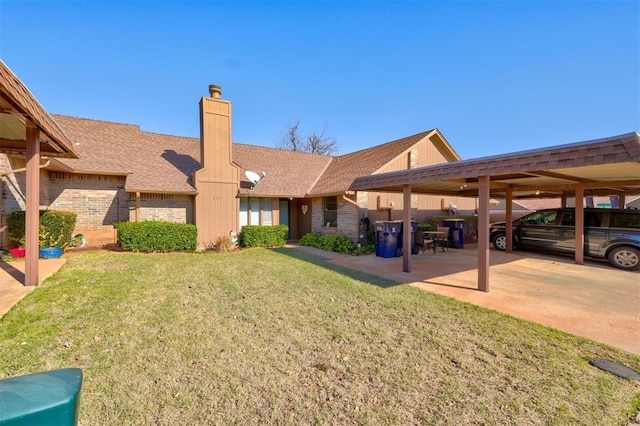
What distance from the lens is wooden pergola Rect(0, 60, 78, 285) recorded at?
420 centimetres

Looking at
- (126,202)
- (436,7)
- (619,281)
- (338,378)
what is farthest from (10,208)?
(619,281)

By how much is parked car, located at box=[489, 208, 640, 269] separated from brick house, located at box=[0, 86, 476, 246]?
470cm

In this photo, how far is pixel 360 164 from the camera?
14.8 meters

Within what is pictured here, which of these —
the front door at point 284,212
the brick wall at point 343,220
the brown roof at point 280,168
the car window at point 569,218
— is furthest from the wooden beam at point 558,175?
the front door at point 284,212

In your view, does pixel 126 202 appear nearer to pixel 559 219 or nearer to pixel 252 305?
pixel 252 305

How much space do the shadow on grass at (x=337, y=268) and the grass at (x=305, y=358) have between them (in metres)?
0.82

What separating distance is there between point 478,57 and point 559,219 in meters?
6.63

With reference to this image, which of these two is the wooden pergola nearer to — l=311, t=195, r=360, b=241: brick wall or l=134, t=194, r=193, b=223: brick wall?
l=134, t=194, r=193, b=223: brick wall

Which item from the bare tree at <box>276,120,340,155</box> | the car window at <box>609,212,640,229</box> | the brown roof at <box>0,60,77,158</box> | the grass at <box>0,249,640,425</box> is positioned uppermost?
the bare tree at <box>276,120,340,155</box>

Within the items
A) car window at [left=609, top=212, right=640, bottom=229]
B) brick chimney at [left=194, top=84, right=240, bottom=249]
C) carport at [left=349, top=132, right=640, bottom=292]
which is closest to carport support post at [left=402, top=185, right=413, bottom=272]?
carport at [left=349, top=132, right=640, bottom=292]

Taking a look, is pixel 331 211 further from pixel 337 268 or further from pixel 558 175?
pixel 558 175

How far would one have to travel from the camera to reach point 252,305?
5.25 metres

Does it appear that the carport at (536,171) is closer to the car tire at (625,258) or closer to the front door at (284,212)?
the car tire at (625,258)

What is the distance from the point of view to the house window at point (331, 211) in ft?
43.9
